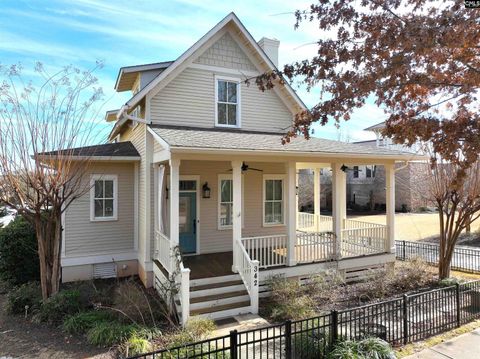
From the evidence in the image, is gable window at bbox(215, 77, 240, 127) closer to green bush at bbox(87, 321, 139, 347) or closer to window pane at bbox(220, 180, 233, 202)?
window pane at bbox(220, 180, 233, 202)

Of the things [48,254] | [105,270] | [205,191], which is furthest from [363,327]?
[105,270]

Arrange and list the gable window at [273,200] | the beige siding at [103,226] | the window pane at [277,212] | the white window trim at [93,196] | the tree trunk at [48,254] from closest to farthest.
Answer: the tree trunk at [48,254]
the beige siding at [103,226]
the white window trim at [93,196]
the gable window at [273,200]
the window pane at [277,212]

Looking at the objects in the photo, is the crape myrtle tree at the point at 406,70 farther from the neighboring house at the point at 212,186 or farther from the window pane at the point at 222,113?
the window pane at the point at 222,113

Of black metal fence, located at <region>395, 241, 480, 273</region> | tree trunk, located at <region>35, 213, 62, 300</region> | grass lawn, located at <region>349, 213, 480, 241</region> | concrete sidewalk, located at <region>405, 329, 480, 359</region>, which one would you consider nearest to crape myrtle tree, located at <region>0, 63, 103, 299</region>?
tree trunk, located at <region>35, 213, 62, 300</region>

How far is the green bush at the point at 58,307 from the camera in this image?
7691 millimetres

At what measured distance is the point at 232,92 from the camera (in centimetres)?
1173

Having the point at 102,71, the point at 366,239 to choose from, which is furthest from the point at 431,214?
the point at 102,71

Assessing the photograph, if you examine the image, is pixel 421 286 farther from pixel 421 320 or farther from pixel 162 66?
pixel 162 66

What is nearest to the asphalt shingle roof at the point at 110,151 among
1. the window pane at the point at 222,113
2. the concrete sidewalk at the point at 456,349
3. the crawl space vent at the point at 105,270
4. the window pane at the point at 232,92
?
the window pane at the point at 222,113

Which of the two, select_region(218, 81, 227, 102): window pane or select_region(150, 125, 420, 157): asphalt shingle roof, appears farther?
select_region(218, 81, 227, 102): window pane

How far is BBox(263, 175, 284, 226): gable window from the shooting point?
40.6 feet

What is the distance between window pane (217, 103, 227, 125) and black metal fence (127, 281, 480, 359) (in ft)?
23.5

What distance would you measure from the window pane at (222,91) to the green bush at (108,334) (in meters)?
7.81

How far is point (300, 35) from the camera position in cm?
651
